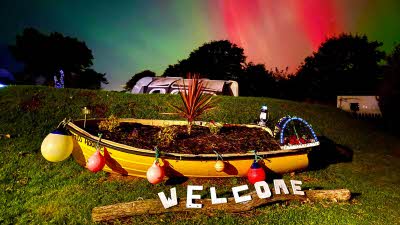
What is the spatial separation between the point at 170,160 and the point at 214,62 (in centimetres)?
4751

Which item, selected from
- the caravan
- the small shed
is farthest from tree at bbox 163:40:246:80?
the caravan

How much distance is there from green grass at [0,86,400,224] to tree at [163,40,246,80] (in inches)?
1407

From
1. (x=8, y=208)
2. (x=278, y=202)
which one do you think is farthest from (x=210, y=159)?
(x=8, y=208)

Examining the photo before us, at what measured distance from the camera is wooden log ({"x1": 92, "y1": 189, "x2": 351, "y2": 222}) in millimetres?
6889

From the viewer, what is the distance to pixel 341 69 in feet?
178

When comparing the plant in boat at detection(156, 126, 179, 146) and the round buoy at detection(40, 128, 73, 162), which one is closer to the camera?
the round buoy at detection(40, 128, 73, 162)

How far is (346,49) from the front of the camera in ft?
183

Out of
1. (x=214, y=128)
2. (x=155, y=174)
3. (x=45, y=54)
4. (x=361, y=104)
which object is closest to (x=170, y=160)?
(x=155, y=174)

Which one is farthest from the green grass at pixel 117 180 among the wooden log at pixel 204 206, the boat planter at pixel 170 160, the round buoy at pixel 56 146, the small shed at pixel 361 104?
the small shed at pixel 361 104

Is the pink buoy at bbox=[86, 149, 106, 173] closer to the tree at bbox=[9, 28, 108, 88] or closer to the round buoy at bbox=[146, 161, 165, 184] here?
the round buoy at bbox=[146, 161, 165, 184]

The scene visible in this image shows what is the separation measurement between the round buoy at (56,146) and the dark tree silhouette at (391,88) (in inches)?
673

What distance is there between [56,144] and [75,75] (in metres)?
51.5

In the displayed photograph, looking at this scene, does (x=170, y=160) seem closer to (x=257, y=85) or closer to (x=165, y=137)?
(x=165, y=137)

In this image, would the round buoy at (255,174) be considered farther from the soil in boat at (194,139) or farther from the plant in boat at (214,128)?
the plant in boat at (214,128)
